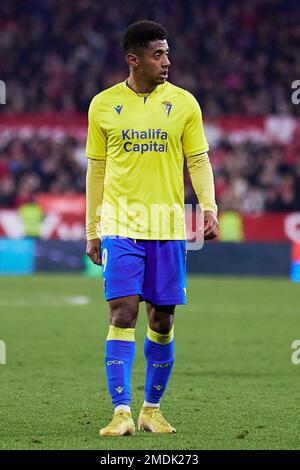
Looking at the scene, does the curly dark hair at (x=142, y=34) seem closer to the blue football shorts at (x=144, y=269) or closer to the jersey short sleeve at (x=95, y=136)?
the jersey short sleeve at (x=95, y=136)

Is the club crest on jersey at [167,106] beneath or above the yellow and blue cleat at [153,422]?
above

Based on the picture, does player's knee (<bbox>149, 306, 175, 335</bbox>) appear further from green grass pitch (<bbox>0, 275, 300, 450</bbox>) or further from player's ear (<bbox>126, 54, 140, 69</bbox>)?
player's ear (<bbox>126, 54, 140, 69</bbox>)

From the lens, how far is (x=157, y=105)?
6.06 metres

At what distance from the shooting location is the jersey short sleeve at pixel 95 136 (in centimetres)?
605

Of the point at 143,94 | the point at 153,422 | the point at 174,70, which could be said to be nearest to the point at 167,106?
the point at 143,94

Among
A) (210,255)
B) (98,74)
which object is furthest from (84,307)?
(98,74)

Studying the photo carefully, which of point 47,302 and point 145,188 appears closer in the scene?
point 145,188

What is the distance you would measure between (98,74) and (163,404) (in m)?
19.8

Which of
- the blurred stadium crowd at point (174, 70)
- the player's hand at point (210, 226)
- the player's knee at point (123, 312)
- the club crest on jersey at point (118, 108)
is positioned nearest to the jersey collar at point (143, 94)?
the club crest on jersey at point (118, 108)

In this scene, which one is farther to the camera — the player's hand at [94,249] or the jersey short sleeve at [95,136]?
the player's hand at [94,249]

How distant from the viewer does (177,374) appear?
867 cm

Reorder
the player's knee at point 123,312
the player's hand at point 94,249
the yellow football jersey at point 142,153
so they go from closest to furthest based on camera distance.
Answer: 1. the player's knee at point 123,312
2. the yellow football jersey at point 142,153
3. the player's hand at point 94,249

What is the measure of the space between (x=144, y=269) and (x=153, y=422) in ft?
2.68

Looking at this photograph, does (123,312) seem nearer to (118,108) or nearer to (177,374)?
(118,108)
